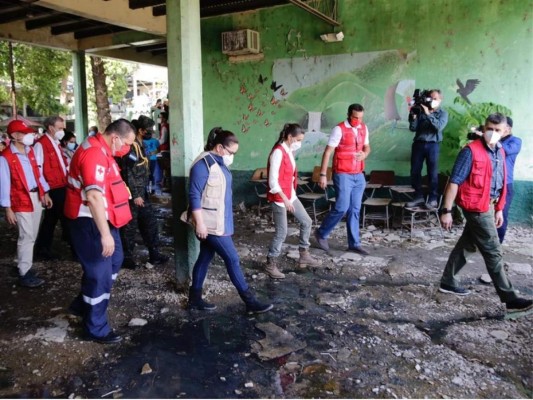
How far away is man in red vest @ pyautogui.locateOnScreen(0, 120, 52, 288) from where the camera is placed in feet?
15.9

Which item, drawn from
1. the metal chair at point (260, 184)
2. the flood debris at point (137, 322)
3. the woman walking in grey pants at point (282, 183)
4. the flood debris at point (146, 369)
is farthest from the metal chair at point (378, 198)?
the flood debris at point (146, 369)

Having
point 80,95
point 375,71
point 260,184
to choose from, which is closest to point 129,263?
point 260,184

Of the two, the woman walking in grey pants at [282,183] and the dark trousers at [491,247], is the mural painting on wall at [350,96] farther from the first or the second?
the dark trousers at [491,247]

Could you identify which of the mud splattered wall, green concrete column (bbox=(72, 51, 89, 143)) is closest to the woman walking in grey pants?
the mud splattered wall

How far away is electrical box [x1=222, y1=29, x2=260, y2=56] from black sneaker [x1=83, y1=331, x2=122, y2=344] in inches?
248

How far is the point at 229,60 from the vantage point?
9219mm

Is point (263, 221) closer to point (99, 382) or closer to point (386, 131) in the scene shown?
point (386, 131)

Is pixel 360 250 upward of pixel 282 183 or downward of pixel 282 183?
downward

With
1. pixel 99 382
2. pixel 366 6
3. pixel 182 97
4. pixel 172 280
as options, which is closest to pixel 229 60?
pixel 366 6

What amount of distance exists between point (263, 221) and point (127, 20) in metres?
4.80

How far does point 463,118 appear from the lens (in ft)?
22.6

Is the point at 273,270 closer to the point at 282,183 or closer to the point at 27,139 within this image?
the point at 282,183

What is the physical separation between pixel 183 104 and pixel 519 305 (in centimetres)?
377

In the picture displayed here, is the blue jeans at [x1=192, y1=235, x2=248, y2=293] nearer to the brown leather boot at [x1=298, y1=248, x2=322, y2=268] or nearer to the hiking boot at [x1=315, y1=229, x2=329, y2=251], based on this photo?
the brown leather boot at [x1=298, y1=248, x2=322, y2=268]
